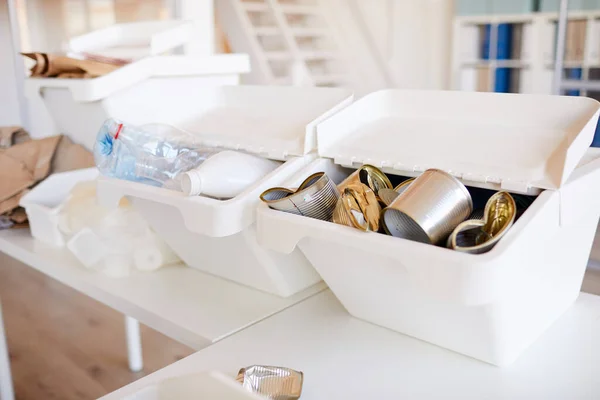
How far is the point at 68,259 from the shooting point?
1.12 metres

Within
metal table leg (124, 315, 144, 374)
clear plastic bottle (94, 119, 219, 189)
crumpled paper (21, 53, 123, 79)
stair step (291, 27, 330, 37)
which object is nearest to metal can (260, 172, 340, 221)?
clear plastic bottle (94, 119, 219, 189)

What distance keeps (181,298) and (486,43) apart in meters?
3.86

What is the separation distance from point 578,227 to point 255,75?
3134 mm

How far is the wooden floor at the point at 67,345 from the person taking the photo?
1840 mm

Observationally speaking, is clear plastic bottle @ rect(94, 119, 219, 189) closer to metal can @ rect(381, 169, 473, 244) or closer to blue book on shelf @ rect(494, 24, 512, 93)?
metal can @ rect(381, 169, 473, 244)

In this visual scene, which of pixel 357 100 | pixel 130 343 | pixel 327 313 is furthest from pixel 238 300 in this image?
pixel 130 343

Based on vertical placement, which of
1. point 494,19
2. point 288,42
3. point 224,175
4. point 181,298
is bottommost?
point 181,298

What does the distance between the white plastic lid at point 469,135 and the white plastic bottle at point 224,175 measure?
0.12 meters

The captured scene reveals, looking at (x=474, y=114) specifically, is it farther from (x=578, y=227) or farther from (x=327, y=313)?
(x=327, y=313)

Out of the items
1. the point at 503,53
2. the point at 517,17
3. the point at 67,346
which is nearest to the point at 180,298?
the point at 67,346

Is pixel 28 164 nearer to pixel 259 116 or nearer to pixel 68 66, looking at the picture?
pixel 68 66

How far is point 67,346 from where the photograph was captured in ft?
6.88

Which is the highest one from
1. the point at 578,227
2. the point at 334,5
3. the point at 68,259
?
the point at 334,5

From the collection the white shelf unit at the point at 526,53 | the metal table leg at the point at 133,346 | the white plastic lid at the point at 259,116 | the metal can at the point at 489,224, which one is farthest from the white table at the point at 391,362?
the white shelf unit at the point at 526,53
